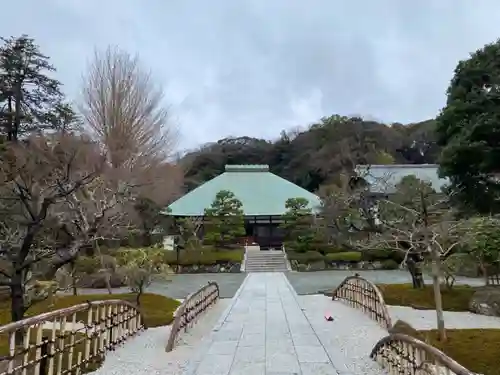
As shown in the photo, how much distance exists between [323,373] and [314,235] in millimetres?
18284

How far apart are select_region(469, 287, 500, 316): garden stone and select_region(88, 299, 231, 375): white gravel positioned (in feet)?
20.6

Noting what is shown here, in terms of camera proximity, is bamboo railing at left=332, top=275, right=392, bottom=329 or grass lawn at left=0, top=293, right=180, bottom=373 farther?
grass lawn at left=0, top=293, right=180, bottom=373

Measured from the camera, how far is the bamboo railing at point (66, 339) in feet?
12.0

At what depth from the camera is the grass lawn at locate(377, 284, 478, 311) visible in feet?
35.3

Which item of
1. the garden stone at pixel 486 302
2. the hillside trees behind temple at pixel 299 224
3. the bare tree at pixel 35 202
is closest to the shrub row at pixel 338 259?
the hillside trees behind temple at pixel 299 224

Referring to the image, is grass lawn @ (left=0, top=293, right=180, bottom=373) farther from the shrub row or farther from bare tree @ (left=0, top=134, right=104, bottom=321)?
the shrub row

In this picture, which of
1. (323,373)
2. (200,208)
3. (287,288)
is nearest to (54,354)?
(323,373)

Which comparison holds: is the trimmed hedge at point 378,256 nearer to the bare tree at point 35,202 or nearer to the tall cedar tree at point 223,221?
the tall cedar tree at point 223,221

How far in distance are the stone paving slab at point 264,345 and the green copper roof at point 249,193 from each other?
15.3 meters

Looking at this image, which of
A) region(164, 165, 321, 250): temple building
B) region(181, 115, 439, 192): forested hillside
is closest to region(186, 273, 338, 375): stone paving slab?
region(164, 165, 321, 250): temple building

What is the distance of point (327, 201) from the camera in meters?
21.0

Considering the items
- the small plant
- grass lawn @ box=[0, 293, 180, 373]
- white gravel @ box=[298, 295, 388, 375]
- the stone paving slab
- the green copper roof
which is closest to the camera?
the stone paving slab

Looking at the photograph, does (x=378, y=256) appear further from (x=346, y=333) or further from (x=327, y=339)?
(x=327, y=339)

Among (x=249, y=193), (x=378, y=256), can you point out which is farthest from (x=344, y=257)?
(x=249, y=193)
